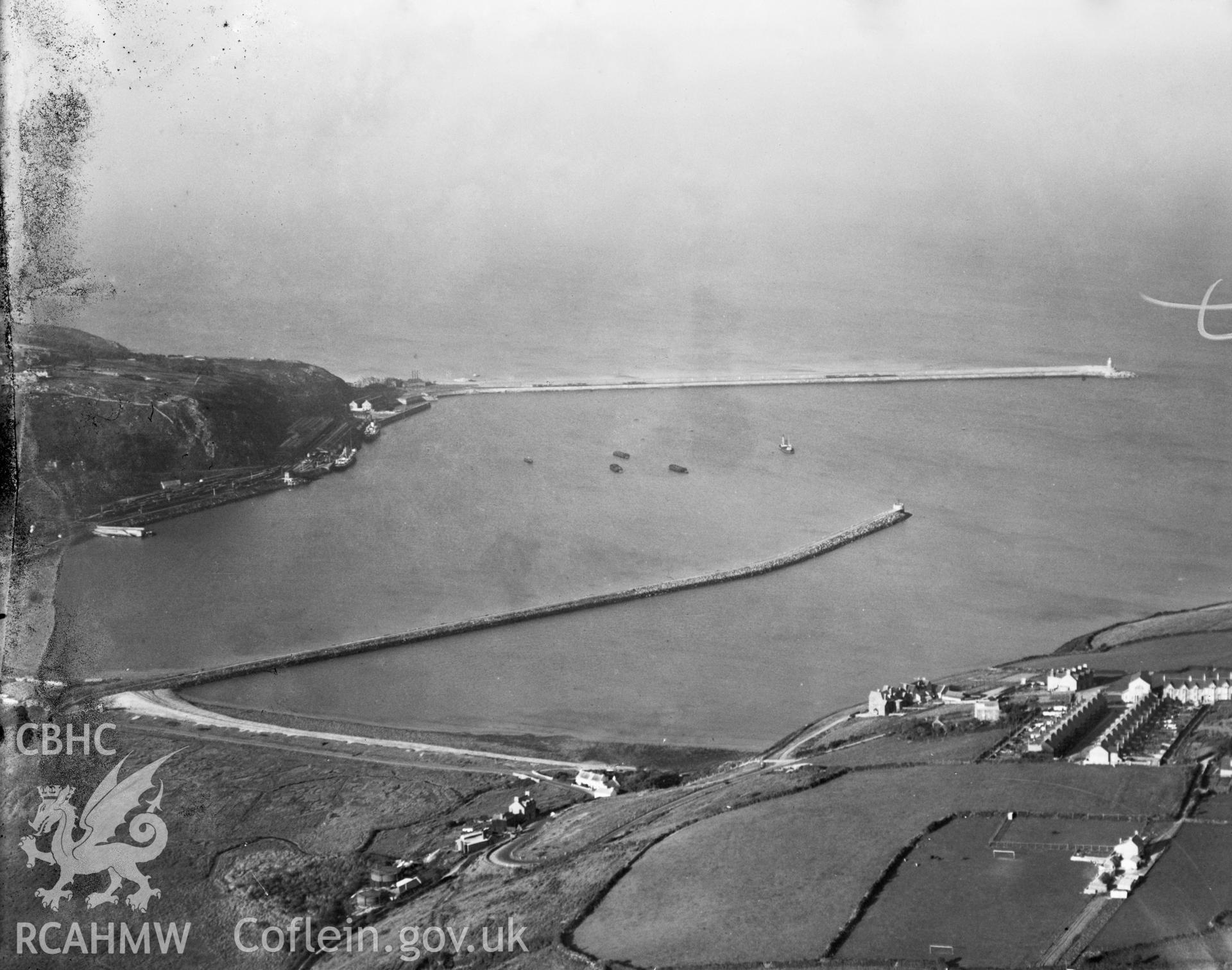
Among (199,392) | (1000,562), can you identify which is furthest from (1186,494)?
(199,392)

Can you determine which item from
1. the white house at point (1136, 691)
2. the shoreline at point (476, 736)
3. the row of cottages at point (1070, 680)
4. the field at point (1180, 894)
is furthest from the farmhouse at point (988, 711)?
the field at point (1180, 894)

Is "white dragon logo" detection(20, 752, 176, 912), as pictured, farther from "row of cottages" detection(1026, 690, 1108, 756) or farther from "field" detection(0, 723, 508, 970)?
"row of cottages" detection(1026, 690, 1108, 756)

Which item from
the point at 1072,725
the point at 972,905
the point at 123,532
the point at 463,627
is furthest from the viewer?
the point at 123,532

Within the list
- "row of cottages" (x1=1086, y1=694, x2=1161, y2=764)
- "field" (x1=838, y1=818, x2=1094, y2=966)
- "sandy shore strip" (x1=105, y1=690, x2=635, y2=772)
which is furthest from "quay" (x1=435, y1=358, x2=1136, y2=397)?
"field" (x1=838, y1=818, x2=1094, y2=966)

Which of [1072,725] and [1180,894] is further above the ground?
[1180,894]

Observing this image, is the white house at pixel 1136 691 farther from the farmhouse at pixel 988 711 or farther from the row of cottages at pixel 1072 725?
the farmhouse at pixel 988 711

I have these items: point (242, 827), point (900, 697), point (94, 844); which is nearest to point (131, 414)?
point (242, 827)

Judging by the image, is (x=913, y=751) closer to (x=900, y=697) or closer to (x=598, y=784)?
(x=900, y=697)
